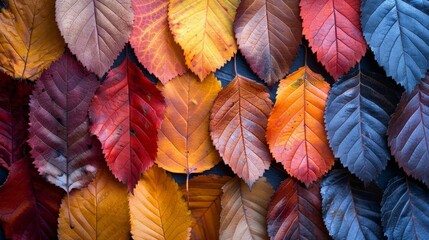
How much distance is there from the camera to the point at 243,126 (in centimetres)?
76

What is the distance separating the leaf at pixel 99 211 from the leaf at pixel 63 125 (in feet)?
0.08

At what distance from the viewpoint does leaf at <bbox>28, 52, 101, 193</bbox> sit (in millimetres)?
727

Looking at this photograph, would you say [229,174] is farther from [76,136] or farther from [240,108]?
[76,136]

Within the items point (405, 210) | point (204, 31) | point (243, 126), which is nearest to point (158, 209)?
point (243, 126)

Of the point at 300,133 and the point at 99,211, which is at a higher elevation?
the point at 300,133

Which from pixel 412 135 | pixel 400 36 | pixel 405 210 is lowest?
pixel 405 210

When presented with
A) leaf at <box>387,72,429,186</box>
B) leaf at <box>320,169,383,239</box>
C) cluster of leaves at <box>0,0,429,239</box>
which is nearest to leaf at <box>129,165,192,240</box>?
cluster of leaves at <box>0,0,429,239</box>

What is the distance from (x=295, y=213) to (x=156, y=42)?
363 millimetres

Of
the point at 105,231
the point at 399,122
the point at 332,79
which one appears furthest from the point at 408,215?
the point at 105,231

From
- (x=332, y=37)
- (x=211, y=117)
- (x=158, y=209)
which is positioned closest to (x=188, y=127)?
(x=211, y=117)

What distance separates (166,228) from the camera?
0.78 metres

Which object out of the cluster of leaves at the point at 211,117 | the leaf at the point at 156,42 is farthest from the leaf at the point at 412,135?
the leaf at the point at 156,42

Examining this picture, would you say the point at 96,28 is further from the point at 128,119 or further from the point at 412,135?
the point at 412,135

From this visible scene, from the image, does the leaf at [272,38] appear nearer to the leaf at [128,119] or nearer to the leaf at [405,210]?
the leaf at [128,119]
